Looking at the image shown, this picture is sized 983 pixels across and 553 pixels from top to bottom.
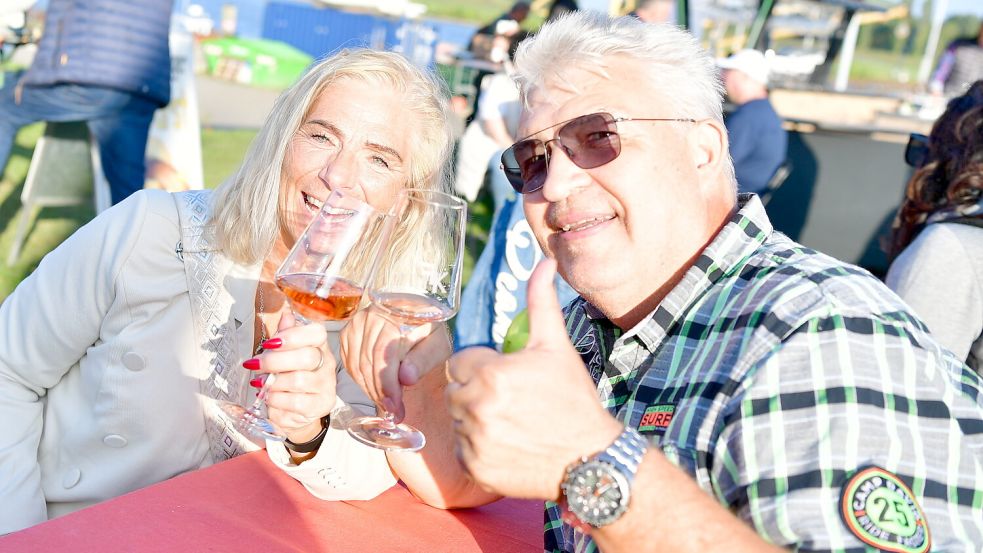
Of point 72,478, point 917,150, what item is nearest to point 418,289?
point 72,478

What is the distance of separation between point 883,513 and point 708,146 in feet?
2.87

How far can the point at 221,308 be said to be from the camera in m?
2.31

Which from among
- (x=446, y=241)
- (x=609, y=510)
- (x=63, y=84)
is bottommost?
(x=63, y=84)

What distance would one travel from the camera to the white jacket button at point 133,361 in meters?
2.20

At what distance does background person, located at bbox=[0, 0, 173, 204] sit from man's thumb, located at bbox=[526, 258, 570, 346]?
5020 mm

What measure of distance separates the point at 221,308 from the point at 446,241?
84 cm

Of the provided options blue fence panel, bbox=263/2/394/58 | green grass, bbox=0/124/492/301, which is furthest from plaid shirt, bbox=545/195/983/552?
blue fence panel, bbox=263/2/394/58

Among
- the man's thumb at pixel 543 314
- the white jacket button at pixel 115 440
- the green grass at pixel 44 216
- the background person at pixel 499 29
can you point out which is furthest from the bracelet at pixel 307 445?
the background person at pixel 499 29

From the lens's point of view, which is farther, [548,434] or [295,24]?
[295,24]

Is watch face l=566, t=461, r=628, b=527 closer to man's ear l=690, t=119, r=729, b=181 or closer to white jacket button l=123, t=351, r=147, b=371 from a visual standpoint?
man's ear l=690, t=119, r=729, b=181

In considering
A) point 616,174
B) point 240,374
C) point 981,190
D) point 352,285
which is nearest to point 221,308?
point 240,374

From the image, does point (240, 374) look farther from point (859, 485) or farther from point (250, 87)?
point (250, 87)

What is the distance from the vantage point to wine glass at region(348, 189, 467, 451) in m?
1.67

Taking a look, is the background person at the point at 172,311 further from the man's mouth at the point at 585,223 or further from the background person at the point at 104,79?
the background person at the point at 104,79
